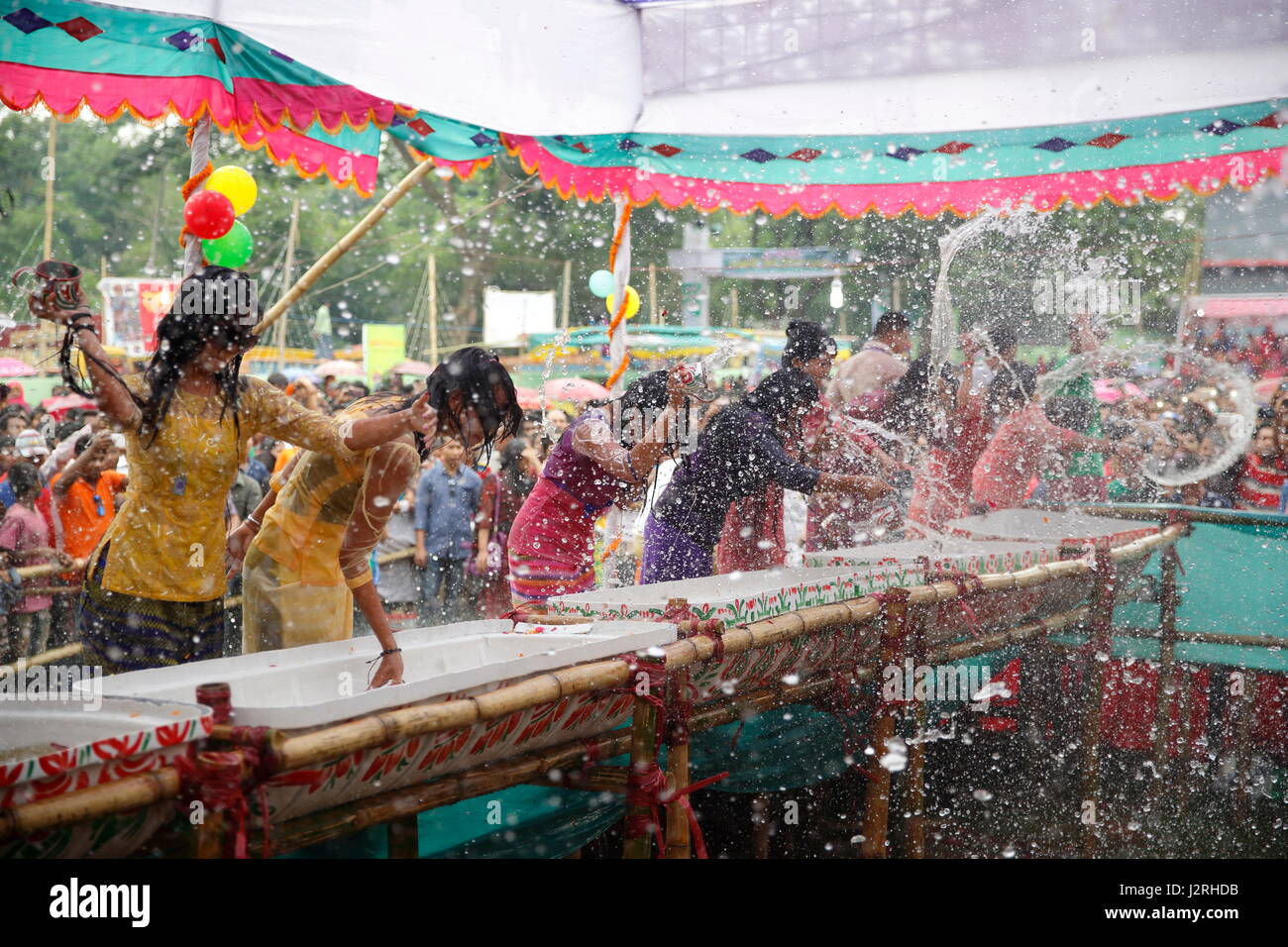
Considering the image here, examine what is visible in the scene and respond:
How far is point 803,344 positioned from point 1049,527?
2.14 metres

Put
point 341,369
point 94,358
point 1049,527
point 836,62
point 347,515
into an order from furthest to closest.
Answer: point 341,369
point 836,62
point 1049,527
point 347,515
point 94,358

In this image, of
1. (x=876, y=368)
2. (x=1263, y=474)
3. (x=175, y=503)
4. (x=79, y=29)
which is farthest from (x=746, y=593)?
(x=1263, y=474)

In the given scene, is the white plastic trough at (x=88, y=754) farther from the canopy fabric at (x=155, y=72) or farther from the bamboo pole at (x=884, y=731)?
the canopy fabric at (x=155, y=72)

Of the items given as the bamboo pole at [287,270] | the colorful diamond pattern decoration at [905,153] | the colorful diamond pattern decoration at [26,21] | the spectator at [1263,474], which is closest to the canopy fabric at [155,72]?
the colorful diamond pattern decoration at [26,21]

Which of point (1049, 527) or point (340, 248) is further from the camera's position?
point (1049, 527)

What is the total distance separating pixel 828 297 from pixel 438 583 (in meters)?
16.3

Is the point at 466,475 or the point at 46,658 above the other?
the point at 466,475

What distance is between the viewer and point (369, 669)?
9.86 feet

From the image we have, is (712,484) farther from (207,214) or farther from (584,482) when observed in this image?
(207,214)

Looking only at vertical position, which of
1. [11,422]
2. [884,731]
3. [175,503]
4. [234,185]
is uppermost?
[234,185]

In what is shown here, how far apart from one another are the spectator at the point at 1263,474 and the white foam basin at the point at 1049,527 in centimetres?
92

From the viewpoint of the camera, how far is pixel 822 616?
12.2 feet

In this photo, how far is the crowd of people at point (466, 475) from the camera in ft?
9.32
